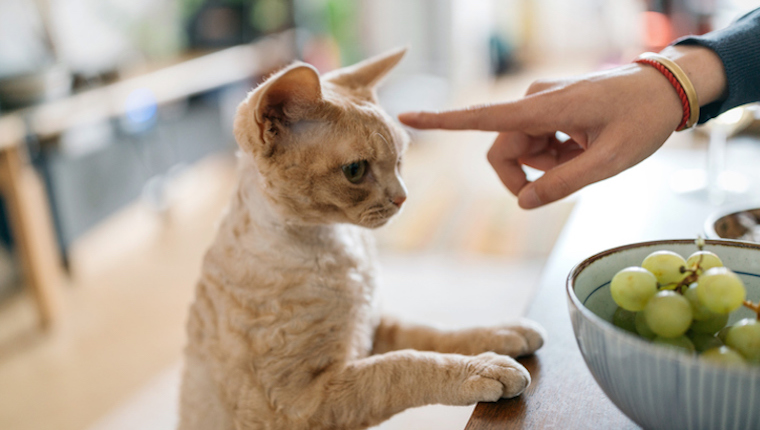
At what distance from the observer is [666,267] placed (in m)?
0.63

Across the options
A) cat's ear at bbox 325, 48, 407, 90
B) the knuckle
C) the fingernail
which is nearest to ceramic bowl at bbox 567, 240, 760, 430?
the fingernail

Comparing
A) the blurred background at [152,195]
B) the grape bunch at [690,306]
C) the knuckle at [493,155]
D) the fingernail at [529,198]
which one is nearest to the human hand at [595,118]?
the fingernail at [529,198]

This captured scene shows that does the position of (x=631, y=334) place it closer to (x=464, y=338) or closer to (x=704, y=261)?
(x=704, y=261)

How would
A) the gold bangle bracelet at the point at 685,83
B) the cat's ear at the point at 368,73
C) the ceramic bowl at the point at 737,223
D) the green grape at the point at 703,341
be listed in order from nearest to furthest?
the green grape at the point at 703,341
the gold bangle bracelet at the point at 685,83
the ceramic bowl at the point at 737,223
the cat's ear at the point at 368,73

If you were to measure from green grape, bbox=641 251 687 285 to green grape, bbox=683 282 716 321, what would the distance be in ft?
0.09

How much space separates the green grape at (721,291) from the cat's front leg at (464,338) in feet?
1.11

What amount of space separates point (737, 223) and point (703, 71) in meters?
0.28

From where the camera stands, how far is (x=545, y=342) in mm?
888

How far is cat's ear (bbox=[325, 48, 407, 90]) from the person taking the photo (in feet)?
3.67

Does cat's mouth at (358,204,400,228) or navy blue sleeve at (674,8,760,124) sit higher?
navy blue sleeve at (674,8,760,124)

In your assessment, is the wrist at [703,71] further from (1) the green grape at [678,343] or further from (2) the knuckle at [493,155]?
(1) the green grape at [678,343]

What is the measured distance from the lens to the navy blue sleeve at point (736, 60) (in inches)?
35.8

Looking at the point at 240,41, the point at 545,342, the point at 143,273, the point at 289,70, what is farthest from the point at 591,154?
the point at 240,41

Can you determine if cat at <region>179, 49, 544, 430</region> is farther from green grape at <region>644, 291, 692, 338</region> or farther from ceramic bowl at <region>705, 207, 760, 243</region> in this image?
ceramic bowl at <region>705, 207, 760, 243</region>
